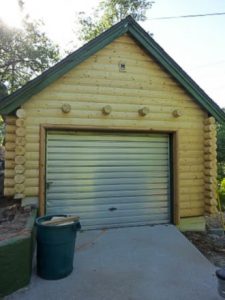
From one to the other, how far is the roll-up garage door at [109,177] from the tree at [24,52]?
46.3 ft

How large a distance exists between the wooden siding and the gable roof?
0.20 m

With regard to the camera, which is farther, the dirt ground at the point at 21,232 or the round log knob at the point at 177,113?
the round log knob at the point at 177,113

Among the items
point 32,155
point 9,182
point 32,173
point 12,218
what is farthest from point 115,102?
point 12,218

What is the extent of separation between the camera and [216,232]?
774cm

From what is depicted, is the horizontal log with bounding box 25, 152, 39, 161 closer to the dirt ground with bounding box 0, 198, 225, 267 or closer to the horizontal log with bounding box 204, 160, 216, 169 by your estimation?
the dirt ground with bounding box 0, 198, 225, 267

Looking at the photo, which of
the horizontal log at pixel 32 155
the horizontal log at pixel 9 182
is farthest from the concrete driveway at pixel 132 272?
the horizontal log at pixel 32 155

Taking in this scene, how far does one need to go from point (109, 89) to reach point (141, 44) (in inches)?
56.8

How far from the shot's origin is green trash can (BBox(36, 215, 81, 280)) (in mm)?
4316

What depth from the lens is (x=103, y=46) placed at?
684cm

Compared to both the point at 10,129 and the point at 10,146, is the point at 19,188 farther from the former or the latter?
the point at 10,129

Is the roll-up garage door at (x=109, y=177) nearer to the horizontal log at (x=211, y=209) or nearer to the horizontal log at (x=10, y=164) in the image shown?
the horizontal log at (x=10, y=164)

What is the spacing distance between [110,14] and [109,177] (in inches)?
640

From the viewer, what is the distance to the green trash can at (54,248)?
4.32 metres

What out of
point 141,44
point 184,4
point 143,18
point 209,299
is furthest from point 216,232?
point 143,18
